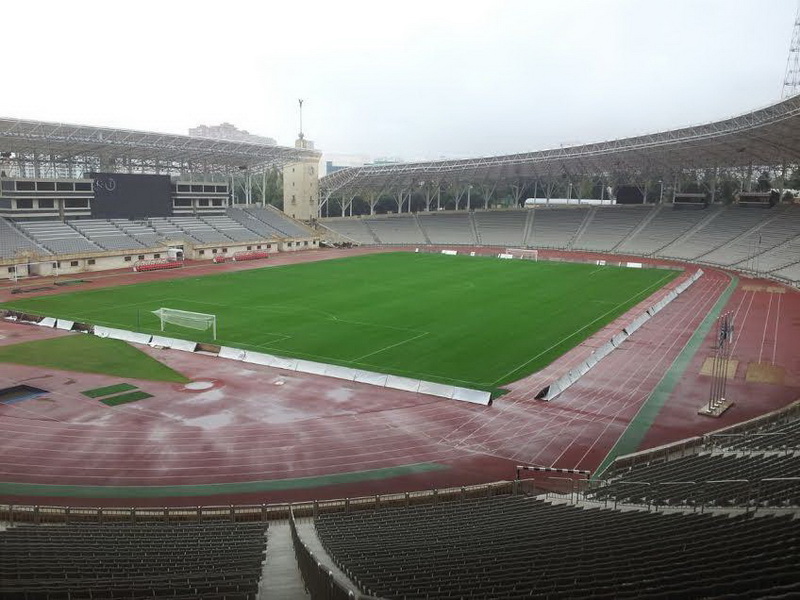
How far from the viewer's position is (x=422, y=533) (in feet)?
45.0

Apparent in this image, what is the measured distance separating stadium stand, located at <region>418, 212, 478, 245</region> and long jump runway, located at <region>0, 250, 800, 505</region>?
67.9 meters

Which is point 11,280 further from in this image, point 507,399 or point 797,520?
point 797,520

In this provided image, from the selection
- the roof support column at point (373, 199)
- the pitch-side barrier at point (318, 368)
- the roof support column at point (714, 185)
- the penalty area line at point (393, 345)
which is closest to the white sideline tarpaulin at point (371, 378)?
the pitch-side barrier at point (318, 368)

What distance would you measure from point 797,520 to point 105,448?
63.5 ft

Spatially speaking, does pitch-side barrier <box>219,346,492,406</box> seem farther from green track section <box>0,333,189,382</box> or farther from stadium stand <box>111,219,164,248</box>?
stadium stand <box>111,219,164,248</box>

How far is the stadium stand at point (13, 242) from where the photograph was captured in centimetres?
5700

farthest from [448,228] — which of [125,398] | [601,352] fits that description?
[125,398]

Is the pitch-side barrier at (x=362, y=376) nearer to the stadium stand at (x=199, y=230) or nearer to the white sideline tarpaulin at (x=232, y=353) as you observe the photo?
the white sideline tarpaulin at (x=232, y=353)

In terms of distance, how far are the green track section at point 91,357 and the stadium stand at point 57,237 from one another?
97.0 feet

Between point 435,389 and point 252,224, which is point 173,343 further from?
point 252,224

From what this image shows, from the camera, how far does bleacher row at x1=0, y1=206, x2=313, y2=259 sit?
60.5m

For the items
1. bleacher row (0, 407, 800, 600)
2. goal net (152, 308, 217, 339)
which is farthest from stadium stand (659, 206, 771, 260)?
bleacher row (0, 407, 800, 600)

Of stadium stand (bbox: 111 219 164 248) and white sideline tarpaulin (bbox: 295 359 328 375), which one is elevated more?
stadium stand (bbox: 111 219 164 248)

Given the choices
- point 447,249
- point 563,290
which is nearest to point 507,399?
point 563,290
